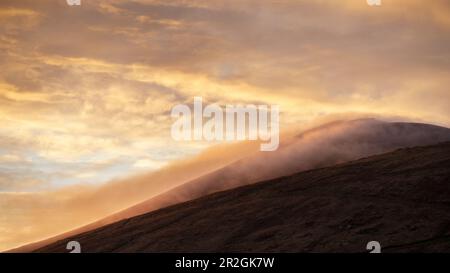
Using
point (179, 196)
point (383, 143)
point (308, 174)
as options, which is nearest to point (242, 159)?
→ point (179, 196)

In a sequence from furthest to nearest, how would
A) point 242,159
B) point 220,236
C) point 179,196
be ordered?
point 242,159 < point 179,196 < point 220,236

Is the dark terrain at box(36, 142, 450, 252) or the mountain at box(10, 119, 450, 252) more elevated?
the mountain at box(10, 119, 450, 252)

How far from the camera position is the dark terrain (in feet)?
83.4

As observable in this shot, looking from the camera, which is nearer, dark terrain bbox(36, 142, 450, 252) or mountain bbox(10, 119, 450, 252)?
dark terrain bbox(36, 142, 450, 252)

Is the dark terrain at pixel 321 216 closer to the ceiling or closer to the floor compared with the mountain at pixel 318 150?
closer to the floor

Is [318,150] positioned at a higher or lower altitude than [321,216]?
higher

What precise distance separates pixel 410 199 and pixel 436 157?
5.80m

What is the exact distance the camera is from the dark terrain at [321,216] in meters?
25.4

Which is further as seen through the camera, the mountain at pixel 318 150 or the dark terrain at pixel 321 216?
the mountain at pixel 318 150

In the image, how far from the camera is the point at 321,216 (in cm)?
2855

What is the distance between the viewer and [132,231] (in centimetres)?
3562

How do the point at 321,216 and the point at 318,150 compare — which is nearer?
the point at 321,216
